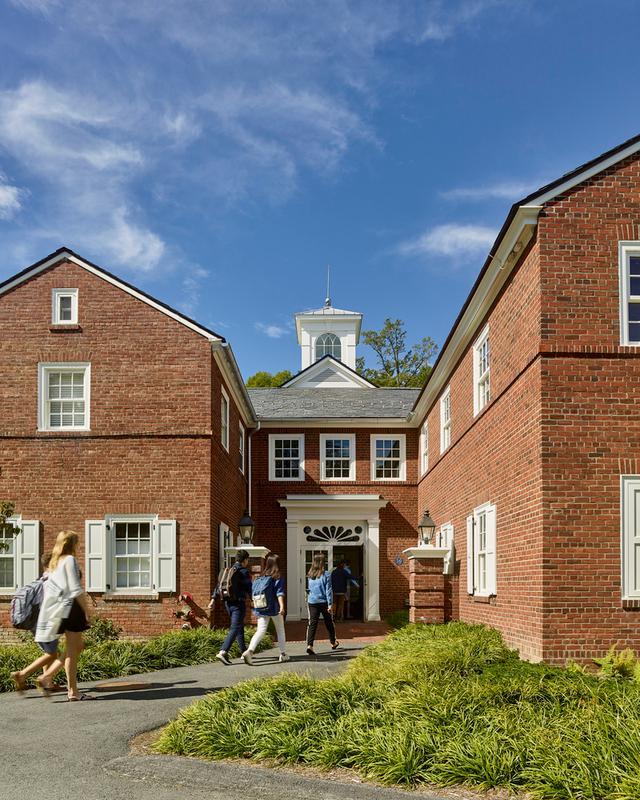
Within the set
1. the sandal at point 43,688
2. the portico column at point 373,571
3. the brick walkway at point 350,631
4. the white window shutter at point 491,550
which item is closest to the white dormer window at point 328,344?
the portico column at point 373,571

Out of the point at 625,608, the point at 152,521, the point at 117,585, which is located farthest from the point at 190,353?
the point at 625,608

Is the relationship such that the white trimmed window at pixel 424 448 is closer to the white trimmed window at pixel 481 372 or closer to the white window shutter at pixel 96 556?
the white trimmed window at pixel 481 372

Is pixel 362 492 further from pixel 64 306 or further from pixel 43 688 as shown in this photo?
pixel 43 688

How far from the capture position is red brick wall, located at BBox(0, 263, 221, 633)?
16.9m

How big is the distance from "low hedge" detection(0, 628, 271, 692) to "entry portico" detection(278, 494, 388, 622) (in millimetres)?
9391

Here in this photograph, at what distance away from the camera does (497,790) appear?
624 cm

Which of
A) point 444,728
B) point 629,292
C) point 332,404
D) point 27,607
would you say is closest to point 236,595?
point 27,607

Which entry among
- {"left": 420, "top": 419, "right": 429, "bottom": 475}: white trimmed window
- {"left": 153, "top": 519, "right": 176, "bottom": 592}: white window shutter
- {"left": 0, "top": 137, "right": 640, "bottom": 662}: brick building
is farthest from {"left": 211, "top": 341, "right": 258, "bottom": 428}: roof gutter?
{"left": 420, "top": 419, "right": 429, "bottom": 475}: white trimmed window

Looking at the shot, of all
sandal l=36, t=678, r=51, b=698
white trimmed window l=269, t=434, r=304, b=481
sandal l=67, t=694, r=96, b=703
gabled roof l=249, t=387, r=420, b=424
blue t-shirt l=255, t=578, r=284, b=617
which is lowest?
sandal l=67, t=694, r=96, b=703

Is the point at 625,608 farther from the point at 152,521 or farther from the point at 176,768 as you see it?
the point at 152,521

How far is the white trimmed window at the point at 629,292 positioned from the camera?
34.8ft

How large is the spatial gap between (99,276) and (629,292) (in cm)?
1074

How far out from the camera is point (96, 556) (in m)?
16.6

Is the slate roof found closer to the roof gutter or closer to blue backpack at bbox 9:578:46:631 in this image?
the roof gutter
